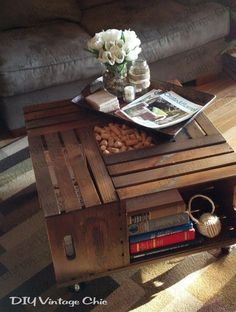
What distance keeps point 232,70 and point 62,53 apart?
1.20 metres

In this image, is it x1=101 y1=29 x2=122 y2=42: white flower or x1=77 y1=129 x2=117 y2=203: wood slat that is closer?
x1=77 y1=129 x2=117 y2=203: wood slat

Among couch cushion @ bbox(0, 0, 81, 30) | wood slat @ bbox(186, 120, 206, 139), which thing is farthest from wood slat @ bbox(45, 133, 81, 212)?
couch cushion @ bbox(0, 0, 81, 30)

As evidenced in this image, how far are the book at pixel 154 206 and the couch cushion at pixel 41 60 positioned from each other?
1.07 m

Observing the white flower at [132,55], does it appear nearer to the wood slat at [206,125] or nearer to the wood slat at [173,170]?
the wood slat at [206,125]

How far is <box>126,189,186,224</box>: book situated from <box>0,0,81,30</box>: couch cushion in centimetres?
151

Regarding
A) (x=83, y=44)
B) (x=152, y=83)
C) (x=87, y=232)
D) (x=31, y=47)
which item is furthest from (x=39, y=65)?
(x=87, y=232)

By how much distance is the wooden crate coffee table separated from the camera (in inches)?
47.7

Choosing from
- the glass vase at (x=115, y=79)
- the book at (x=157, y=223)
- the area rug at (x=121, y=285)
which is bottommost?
the area rug at (x=121, y=285)

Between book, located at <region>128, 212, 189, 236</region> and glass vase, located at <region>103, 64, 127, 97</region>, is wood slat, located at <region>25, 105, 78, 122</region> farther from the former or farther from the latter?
book, located at <region>128, 212, 189, 236</region>

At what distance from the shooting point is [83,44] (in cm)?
217

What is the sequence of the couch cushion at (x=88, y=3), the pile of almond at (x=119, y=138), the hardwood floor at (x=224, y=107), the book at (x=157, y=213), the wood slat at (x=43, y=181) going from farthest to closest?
the couch cushion at (x=88, y=3), the hardwood floor at (x=224, y=107), the pile of almond at (x=119, y=138), the book at (x=157, y=213), the wood slat at (x=43, y=181)

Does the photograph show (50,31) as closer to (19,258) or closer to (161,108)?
(161,108)

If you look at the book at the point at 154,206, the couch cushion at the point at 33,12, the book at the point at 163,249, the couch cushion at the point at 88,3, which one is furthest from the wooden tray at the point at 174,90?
the couch cushion at the point at 88,3

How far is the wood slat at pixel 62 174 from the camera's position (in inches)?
47.2
